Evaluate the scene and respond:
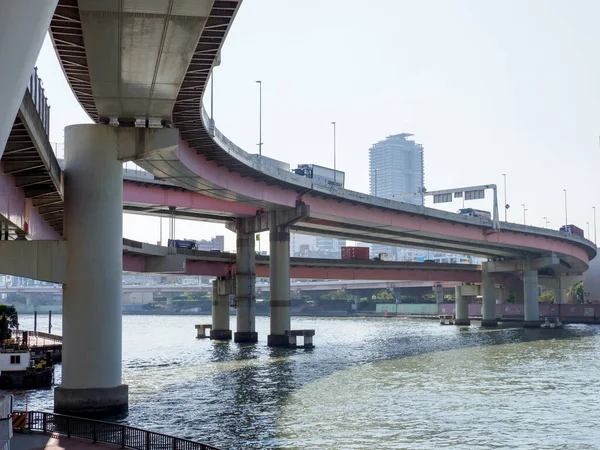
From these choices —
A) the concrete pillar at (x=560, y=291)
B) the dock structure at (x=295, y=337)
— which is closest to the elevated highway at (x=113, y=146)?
the dock structure at (x=295, y=337)

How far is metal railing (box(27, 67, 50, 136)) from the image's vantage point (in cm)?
3067

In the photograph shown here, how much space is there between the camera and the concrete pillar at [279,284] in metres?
84.9

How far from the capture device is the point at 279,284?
85.2 m

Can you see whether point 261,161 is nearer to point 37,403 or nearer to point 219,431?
point 37,403

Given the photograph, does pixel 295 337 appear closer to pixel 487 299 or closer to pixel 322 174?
pixel 322 174

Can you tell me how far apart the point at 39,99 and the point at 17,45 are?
Answer: 23.3 metres

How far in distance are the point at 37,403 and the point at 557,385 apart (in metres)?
30.3

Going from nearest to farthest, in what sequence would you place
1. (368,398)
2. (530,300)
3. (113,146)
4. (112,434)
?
1. (112,434)
2. (113,146)
3. (368,398)
4. (530,300)

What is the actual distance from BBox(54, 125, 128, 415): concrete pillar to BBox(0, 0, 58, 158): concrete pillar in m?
27.6

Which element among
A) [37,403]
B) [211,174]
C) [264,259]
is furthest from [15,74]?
[264,259]

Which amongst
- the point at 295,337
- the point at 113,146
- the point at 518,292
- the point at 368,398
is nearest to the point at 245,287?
the point at 295,337

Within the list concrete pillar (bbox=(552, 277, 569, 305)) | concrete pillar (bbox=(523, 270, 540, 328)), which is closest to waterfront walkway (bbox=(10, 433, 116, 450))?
concrete pillar (bbox=(523, 270, 540, 328))

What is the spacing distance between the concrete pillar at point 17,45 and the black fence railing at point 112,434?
13.7 metres

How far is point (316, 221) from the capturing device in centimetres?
9506
